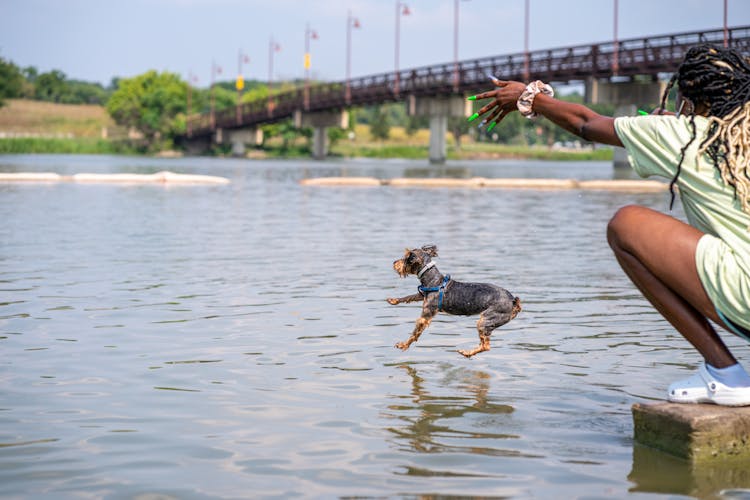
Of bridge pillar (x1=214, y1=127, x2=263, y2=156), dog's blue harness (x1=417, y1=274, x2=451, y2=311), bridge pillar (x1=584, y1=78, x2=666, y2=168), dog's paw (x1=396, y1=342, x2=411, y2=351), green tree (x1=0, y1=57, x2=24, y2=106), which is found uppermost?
green tree (x1=0, y1=57, x2=24, y2=106)

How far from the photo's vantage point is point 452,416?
18.2 ft

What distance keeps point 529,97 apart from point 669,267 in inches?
39.9

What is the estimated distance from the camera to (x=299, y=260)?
13.0m

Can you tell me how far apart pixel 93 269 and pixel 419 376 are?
20.0 ft

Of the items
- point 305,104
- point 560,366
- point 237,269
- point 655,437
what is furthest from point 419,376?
point 305,104

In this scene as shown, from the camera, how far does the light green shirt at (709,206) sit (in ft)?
14.3

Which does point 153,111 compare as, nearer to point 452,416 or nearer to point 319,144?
point 319,144

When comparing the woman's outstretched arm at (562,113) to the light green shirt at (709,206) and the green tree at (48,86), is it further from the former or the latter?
the green tree at (48,86)

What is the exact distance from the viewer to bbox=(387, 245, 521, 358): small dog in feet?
22.8

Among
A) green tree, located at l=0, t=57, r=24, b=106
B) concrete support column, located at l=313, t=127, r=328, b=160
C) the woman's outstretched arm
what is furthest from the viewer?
green tree, located at l=0, t=57, r=24, b=106

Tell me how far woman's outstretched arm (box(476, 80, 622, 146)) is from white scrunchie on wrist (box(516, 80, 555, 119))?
18 mm

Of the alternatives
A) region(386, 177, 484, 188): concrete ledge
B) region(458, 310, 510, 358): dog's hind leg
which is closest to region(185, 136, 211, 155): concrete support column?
region(386, 177, 484, 188): concrete ledge

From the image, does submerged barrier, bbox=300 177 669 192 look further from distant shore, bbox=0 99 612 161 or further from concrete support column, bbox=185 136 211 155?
concrete support column, bbox=185 136 211 155

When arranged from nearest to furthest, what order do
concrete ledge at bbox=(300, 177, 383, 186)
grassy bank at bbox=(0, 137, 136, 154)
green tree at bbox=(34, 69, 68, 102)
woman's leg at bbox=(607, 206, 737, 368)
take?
woman's leg at bbox=(607, 206, 737, 368) → concrete ledge at bbox=(300, 177, 383, 186) → grassy bank at bbox=(0, 137, 136, 154) → green tree at bbox=(34, 69, 68, 102)
